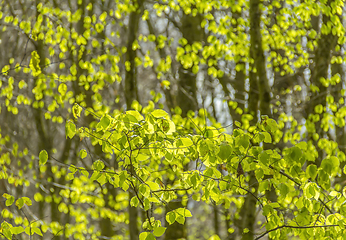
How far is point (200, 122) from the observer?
5312mm

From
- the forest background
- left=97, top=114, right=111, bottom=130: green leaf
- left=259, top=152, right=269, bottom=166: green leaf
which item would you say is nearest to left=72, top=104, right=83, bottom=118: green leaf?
the forest background

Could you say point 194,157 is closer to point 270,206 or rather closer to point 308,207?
point 270,206

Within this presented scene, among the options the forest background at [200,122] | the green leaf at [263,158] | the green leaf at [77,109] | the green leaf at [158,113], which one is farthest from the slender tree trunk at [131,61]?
the green leaf at [263,158]

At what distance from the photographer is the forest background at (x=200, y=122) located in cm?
220

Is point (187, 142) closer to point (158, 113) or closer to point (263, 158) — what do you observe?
point (158, 113)

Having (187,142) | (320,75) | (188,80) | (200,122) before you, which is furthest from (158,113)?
(320,75)

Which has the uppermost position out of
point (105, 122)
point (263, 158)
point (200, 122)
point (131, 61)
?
point (131, 61)

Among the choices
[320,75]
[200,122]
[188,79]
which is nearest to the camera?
[320,75]

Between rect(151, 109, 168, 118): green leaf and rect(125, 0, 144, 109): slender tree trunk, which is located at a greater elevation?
rect(125, 0, 144, 109): slender tree trunk

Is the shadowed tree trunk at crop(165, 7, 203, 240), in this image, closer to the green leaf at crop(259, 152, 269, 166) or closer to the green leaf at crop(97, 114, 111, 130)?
the green leaf at crop(259, 152, 269, 166)

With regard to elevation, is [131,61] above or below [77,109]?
above

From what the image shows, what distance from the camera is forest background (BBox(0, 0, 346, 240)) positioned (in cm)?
220

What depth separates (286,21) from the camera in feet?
17.7

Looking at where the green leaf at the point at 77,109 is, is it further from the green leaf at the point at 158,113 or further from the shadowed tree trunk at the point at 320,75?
the shadowed tree trunk at the point at 320,75
